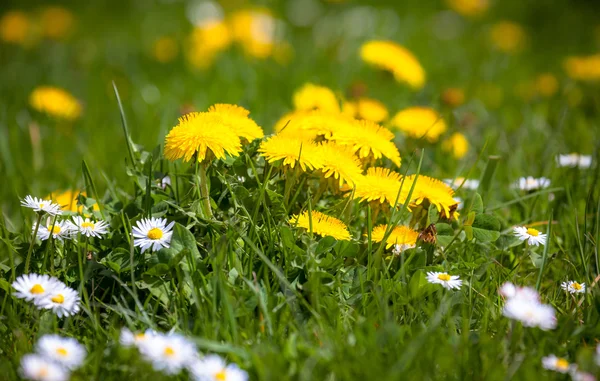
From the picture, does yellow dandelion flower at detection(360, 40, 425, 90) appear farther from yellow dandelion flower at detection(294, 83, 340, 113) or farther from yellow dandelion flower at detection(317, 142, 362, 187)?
yellow dandelion flower at detection(317, 142, 362, 187)

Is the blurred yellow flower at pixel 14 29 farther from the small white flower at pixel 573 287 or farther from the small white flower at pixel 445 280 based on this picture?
the small white flower at pixel 573 287

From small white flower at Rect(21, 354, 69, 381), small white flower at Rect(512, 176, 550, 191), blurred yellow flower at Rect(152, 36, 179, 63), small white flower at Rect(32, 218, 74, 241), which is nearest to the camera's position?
small white flower at Rect(21, 354, 69, 381)

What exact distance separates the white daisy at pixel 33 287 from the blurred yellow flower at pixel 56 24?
3.63 m

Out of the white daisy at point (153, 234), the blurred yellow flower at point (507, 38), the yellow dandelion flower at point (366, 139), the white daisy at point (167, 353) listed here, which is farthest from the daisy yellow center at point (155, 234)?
the blurred yellow flower at point (507, 38)

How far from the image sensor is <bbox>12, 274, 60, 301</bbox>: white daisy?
1437mm

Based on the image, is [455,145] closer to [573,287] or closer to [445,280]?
[573,287]

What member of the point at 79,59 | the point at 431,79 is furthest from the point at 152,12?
the point at 431,79

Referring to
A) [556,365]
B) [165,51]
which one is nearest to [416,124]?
[556,365]

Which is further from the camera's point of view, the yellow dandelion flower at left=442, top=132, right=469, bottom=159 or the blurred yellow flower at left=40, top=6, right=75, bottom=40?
the blurred yellow flower at left=40, top=6, right=75, bottom=40

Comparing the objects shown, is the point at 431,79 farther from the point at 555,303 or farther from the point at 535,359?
the point at 535,359

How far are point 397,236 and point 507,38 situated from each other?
355cm

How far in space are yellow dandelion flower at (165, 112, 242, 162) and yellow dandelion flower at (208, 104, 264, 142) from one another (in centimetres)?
5

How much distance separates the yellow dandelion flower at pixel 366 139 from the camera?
1763 mm

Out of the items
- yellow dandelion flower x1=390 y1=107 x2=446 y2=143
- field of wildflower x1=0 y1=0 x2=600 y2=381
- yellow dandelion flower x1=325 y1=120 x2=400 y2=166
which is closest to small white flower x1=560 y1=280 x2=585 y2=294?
field of wildflower x1=0 y1=0 x2=600 y2=381
